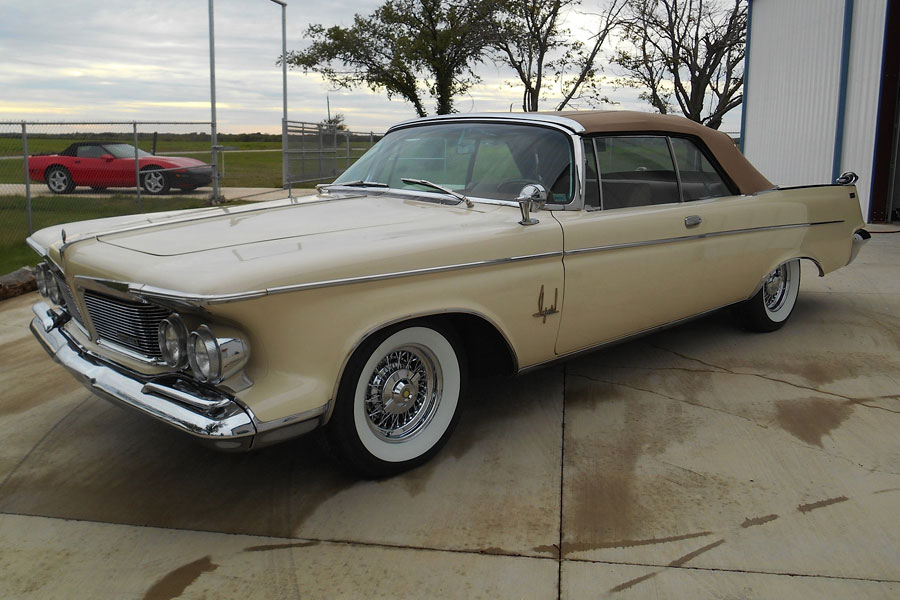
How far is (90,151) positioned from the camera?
1214 centimetres

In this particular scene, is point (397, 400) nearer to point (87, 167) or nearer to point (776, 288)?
point (776, 288)

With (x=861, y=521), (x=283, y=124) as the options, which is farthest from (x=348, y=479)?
(x=283, y=124)

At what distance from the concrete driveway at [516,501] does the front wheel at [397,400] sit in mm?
136

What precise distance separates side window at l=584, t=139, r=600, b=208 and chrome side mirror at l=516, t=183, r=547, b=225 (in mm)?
410

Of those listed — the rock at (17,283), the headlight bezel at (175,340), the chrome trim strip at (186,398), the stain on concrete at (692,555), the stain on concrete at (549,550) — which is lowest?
the stain on concrete at (549,550)

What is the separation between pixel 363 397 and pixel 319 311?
0.44 metres

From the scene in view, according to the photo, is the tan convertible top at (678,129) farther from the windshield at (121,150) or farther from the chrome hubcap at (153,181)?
the chrome hubcap at (153,181)

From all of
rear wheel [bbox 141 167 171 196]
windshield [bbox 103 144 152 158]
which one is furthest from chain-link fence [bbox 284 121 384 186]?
windshield [bbox 103 144 152 158]

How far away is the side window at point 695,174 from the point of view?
4.56 metres

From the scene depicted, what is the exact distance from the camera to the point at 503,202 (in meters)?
3.81

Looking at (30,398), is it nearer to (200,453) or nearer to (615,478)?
(200,453)

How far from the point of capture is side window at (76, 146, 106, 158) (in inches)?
473

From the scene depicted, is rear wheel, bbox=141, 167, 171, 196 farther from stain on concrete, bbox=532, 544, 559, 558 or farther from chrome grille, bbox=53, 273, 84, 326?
stain on concrete, bbox=532, 544, 559, 558

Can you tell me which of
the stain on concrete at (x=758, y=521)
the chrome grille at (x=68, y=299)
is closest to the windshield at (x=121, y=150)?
the chrome grille at (x=68, y=299)
